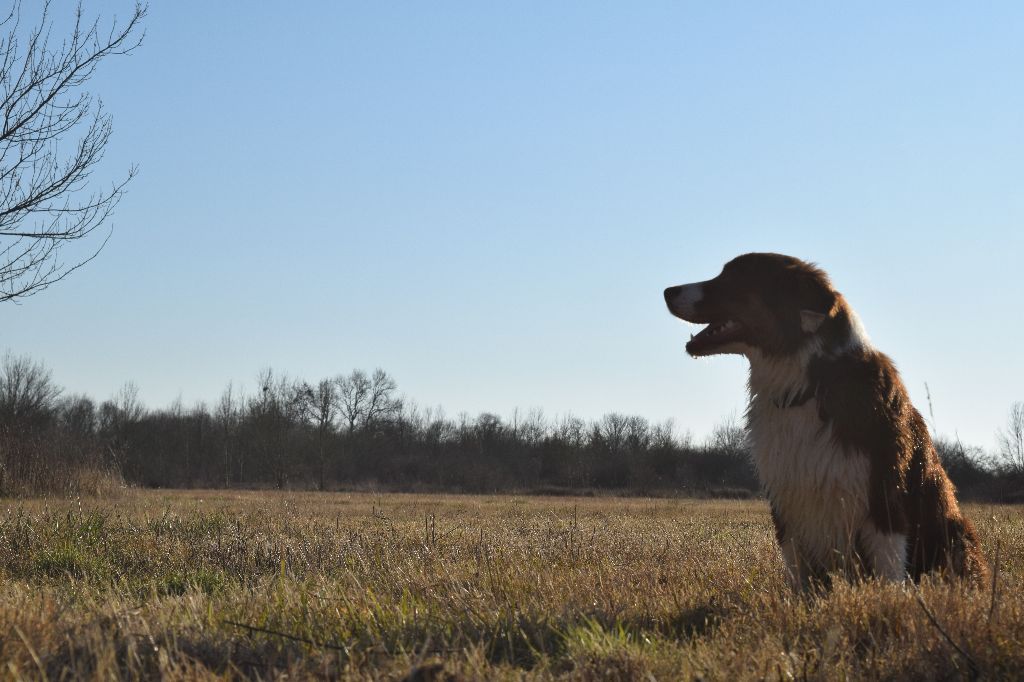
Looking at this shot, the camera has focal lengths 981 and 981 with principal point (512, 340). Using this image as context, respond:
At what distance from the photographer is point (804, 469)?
5.67 m

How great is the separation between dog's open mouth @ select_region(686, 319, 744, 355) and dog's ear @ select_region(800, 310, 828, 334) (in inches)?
16.5

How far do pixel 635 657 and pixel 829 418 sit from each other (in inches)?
92.7

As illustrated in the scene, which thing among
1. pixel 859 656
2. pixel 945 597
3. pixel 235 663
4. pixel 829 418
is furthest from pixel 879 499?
pixel 235 663

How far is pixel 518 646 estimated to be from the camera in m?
4.46

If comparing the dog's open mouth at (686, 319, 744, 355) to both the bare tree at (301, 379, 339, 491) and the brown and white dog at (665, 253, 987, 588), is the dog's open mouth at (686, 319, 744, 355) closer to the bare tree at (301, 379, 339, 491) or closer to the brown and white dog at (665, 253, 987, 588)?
the brown and white dog at (665, 253, 987, 588)

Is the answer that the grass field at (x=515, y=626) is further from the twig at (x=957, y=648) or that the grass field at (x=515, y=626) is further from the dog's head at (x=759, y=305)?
the dog's head at (x=759, y=305)

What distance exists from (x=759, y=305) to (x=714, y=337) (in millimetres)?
352

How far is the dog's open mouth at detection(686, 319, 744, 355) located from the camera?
6172mm

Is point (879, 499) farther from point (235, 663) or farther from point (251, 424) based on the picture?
point (251, 424)

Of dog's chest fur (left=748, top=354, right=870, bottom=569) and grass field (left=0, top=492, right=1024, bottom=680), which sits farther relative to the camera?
dog's chest fur (left=748, top=354, right=870, bottom=569)

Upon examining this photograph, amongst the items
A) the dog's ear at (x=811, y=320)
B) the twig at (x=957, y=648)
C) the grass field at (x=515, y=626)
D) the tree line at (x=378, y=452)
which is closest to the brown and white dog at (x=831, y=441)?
the dog's ear at (x=811, y=320)

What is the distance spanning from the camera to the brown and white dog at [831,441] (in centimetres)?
553

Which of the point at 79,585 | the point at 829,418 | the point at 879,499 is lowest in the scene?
the point at 79,585

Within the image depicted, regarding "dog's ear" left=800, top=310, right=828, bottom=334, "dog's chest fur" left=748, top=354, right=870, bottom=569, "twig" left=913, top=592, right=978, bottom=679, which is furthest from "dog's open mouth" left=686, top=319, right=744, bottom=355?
"twig" left=913, top=592, right=978, bottom=679
